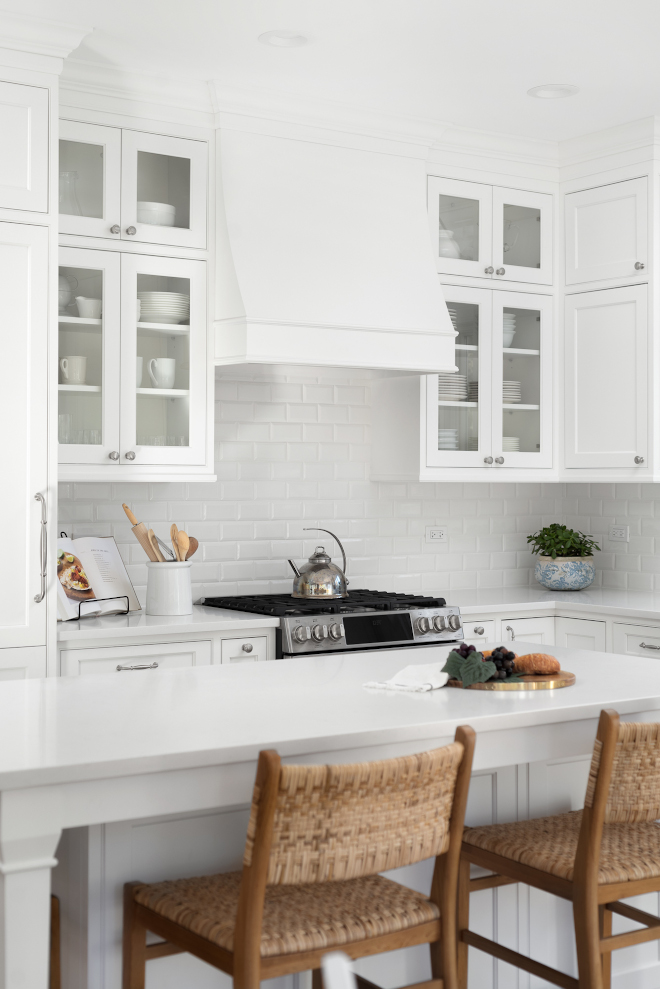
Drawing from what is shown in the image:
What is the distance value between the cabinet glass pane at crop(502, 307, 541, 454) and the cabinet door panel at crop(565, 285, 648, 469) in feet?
0.47

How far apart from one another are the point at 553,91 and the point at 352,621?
2.16 metres

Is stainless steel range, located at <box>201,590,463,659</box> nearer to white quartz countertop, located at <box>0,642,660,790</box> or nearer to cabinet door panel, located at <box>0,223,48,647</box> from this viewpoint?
cabinet door panel, located at <box>0,223,48,647</box>

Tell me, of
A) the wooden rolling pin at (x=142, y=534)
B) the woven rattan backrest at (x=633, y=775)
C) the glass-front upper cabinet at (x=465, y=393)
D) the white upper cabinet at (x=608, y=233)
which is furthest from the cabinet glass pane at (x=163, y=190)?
the woven rattan backrest at (x=633, y=775)

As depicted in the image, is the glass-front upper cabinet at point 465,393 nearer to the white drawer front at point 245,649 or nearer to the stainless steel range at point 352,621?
the stainless steel range at point 352,621

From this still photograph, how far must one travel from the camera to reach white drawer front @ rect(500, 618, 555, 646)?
4.45m

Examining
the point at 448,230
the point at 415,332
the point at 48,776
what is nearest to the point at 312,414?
the point at 415,332

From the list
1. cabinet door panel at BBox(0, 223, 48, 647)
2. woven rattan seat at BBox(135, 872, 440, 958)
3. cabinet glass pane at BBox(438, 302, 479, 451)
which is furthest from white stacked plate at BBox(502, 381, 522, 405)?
woven rattan seat at BBox(135, 872, 440, 958)

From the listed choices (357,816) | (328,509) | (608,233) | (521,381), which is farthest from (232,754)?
(608,233)

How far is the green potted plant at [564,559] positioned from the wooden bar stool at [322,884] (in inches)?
121

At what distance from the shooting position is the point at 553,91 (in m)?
4.02

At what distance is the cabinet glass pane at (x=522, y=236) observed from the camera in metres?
4.72

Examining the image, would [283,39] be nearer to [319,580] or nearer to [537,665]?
[319,580]

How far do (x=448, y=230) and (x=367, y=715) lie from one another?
3.00m

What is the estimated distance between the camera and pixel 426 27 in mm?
3408
